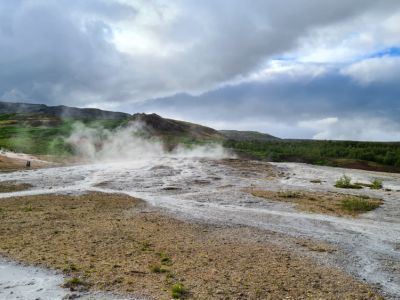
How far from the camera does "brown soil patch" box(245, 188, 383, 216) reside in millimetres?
27173

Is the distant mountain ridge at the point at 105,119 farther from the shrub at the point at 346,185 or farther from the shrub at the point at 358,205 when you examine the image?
the shrub at the point at 358,205

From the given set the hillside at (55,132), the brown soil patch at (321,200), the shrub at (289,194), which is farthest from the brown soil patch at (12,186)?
the hillside at (55,132)

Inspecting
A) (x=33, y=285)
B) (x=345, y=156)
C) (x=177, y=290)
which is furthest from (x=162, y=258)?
(x=345, y=156)

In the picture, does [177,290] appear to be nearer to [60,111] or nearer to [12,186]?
[12,186]

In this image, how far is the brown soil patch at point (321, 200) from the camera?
27.2 metres

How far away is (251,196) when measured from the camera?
3186cm

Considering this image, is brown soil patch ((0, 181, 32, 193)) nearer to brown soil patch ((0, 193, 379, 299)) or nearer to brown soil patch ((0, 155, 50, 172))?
brown soil patch ((0, 155, 50, 172))

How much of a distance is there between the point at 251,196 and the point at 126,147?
44.5 metres

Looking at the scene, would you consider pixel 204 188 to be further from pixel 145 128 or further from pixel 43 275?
pixel 145 128

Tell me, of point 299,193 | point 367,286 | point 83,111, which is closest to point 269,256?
point 367,286

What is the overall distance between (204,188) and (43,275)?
77.8ft

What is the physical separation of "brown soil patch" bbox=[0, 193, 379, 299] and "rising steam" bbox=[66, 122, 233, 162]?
40.8m

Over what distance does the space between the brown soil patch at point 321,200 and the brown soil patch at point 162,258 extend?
327 inches

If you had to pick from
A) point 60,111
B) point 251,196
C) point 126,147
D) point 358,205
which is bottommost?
point 251,196
